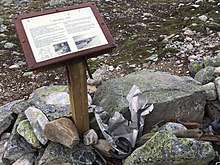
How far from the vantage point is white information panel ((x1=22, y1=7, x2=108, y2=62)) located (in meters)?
4.20

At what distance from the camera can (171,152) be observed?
13.9ft

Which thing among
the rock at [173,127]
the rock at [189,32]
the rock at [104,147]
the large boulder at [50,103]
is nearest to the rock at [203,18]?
the rock at [189,32]

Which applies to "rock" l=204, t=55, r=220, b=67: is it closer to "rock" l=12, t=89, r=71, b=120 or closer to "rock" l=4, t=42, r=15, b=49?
"rock" l=12, t=89, r=71, b=120

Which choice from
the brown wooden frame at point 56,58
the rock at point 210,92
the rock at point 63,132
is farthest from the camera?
the rock at point 210,92

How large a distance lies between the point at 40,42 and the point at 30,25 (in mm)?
238

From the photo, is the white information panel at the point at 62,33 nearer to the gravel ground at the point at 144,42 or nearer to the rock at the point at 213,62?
the rock at the point at 213,62

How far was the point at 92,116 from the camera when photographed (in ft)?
16.8

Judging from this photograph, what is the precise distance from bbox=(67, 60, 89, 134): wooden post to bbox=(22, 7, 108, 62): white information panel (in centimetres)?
20

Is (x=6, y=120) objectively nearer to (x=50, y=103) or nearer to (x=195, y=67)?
(x=50, y=103)

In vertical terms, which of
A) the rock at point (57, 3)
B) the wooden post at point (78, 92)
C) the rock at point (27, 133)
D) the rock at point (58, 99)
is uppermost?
the wooden post at point (78, 92)

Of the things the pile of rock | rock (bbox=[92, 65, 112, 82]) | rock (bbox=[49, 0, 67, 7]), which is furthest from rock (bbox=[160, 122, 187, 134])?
rock (bbox=[49, 0, 67, 7])

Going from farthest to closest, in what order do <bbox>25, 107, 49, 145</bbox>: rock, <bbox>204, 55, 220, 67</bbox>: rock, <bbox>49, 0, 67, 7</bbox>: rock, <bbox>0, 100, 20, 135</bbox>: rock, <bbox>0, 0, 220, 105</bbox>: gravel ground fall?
<bbox>49, 0, 67, 7</bbox>: rock, <bbox>0, 0, 220, 105</bbox>: gravel ground, <bbox>204, 55, 220, 67</bbox>: rock, <bbox>0, 100, 20, 135</bbox>: rock, <bbox>25, 107, 49, 145</bbox>: rock

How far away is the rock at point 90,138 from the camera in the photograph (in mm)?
4734

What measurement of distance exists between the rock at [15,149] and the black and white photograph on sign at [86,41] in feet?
4.89
